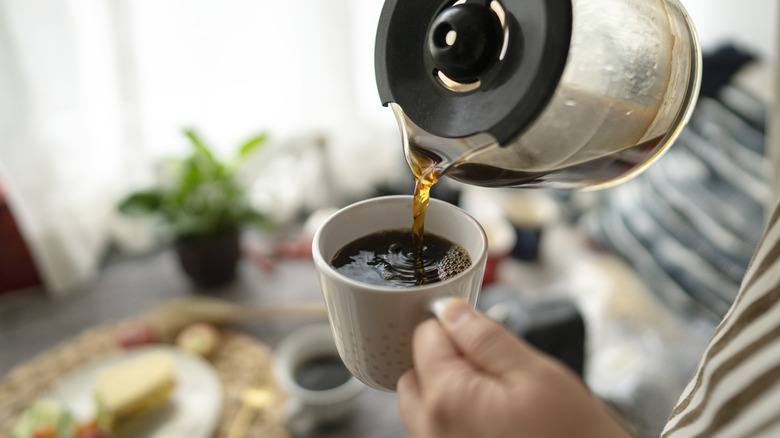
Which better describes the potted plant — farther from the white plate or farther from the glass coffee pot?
the glass coffee pot

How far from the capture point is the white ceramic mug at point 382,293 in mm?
399

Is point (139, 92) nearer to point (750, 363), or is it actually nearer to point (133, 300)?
point (133, 300)

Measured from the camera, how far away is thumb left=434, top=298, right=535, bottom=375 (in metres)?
0.36

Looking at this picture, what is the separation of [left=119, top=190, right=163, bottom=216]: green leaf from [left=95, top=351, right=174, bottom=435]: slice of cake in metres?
0.37

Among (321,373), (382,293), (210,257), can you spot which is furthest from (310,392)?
(382,293)

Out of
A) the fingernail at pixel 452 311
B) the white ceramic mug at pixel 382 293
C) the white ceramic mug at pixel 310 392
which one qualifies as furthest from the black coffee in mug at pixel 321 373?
the fingernail at pixel 452 311

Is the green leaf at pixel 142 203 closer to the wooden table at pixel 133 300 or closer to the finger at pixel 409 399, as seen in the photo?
the wooden table at pixel 133 300

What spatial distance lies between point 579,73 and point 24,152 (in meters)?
1.37

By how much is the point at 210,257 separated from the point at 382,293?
1021 mm

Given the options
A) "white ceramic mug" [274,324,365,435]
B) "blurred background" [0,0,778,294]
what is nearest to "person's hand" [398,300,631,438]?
"white ceramic mug" [274,324,365,435]

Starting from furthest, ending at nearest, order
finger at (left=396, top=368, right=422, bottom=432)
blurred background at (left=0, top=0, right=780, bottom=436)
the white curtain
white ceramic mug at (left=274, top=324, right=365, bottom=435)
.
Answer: the white curtain < blurred background at (left=0, top=0, right=780, bottom=436) < white ceramic mug at (left=274, top=324, right=365, bottom=435) < finger at (left=396, top=368, right=422, bottom=432)

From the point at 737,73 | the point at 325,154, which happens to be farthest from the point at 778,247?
the point at 325,154

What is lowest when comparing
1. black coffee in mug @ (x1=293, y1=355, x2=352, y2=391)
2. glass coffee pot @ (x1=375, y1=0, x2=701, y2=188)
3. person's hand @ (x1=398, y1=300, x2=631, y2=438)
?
black coffee in mug @ (x1=293, y1=355, x2=352, y2=391)

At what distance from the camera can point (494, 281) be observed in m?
1.33
